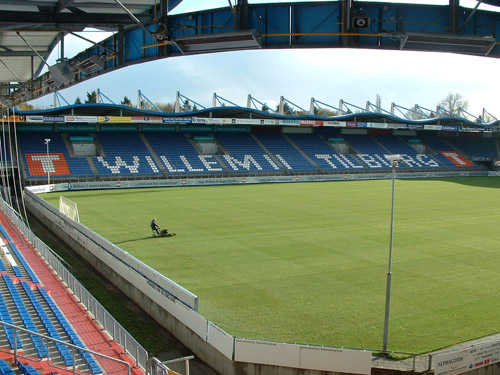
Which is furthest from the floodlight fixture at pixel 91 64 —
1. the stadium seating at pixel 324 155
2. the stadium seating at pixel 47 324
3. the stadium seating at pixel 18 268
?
the stadium seating at pixel 324 155

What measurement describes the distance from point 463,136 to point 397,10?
78.7 metres

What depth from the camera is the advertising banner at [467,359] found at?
1104 centimetres

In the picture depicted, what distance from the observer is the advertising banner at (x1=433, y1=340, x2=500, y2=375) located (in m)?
11.0

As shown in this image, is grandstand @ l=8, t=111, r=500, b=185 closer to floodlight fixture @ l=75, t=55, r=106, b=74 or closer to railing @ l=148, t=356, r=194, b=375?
floodlight fixture @ l=75, t=55, r=106, b=74

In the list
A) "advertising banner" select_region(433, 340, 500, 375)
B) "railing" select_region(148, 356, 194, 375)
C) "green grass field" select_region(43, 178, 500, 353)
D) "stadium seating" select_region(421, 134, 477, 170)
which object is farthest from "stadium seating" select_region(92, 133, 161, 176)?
"advertising banner" select_region(433, 340, 500, 375)

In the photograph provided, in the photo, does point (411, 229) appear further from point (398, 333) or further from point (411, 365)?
point (411, 365)

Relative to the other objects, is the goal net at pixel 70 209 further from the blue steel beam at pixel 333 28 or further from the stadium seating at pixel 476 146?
the stadium seating at pixel 476 146

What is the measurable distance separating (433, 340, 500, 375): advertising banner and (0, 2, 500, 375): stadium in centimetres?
4

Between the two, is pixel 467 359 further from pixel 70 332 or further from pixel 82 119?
pixel 82 119

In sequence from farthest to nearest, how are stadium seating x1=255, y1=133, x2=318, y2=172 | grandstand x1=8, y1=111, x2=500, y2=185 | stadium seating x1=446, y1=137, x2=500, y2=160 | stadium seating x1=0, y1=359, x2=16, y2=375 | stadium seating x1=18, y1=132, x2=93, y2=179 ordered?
stadium seating x1=446, y1=137, x2=500, y2=160 → stadium seating x1=255, y1=133, x2=318, y2=172 → grandstand x1=8, y1=111, x2=500, y2=185 → stadium seating x1=18, y1=132, x2=93, y2=179 → stadium seating x1=0, y1=359, x2=16, y2=375

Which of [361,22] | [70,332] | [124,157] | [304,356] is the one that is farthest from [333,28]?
[124,157]

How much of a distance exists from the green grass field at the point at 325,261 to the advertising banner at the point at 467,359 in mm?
1149

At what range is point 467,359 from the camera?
11375mm

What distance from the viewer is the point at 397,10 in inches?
295
